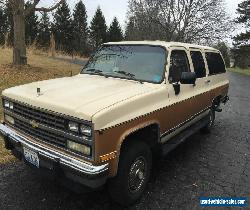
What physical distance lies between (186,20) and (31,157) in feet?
115

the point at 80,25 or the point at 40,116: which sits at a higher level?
the point at 80,25

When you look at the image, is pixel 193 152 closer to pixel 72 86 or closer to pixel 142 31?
pixel 72 86

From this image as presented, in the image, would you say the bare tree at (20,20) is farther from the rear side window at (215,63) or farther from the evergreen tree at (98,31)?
the evergreen tree at (98,31)

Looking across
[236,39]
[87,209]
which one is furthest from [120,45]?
[236,39]

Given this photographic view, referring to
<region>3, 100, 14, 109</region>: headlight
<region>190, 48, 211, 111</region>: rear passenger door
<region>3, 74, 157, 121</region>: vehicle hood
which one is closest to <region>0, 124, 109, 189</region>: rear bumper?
<region>3, 74, 157, 121</region>: vehicle hood

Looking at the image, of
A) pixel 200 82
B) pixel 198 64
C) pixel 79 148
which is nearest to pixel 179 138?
pixel 200 82

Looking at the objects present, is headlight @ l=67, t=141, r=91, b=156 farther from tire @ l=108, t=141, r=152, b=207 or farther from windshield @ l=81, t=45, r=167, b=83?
windshield @ l=81, t=45, r=167, b=83

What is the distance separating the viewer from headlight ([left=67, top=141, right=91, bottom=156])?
3542 mm

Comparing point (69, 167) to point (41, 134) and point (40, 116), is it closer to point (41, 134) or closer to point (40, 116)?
point (41, 134)

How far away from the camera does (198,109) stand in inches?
249

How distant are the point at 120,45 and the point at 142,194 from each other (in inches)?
105

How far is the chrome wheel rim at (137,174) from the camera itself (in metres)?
4.21

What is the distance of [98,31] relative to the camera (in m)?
66.1

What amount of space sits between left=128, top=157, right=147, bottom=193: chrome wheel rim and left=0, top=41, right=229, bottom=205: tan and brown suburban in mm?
15
